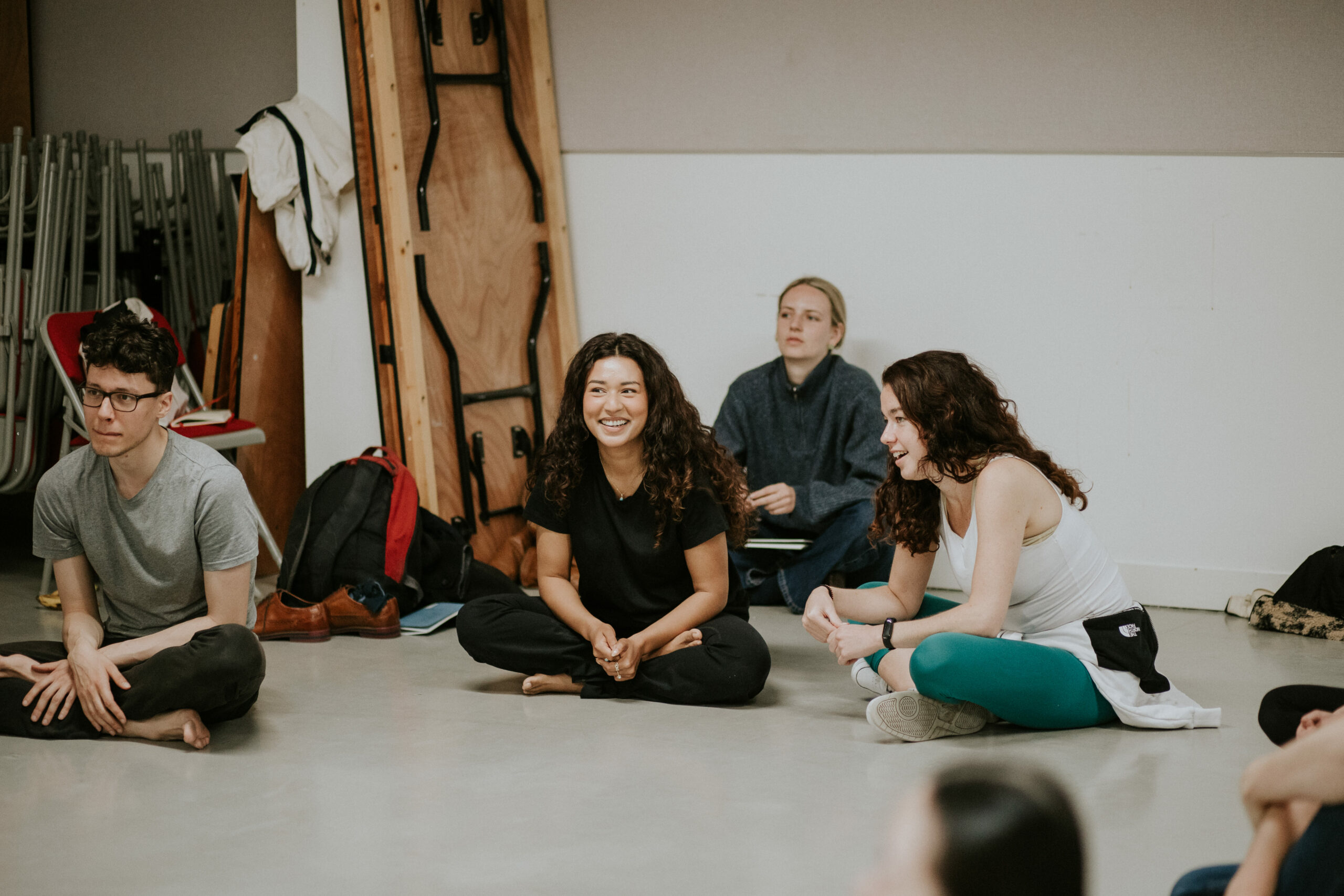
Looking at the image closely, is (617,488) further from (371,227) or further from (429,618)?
(371,227)

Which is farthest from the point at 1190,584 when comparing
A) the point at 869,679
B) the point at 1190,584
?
the point at 869,679

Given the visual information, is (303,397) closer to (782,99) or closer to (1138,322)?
(782,99)

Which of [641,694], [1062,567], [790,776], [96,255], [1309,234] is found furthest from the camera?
[96,255]

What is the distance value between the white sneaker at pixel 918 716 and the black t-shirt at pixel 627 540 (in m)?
0.61

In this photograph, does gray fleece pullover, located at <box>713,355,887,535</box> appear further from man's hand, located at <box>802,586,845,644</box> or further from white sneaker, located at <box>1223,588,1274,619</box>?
man's hand, located at <box>802,586,845,644</box>

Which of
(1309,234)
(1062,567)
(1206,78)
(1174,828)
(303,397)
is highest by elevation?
(1206,78)

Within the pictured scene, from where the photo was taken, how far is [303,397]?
4.87 m

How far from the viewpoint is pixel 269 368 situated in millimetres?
4750

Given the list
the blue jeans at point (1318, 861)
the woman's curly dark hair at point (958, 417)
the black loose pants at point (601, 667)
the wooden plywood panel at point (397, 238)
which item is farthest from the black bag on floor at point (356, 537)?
the blue jeans at point (1318, 861)

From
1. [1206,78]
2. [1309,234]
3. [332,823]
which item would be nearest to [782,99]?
[1206,78]

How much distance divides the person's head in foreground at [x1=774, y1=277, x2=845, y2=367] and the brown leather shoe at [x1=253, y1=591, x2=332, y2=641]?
1.76 metres

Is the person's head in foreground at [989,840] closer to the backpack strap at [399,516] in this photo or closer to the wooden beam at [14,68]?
the backpack strap at [399,516]

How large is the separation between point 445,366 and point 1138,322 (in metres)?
2.42

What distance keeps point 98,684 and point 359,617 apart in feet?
3.87
